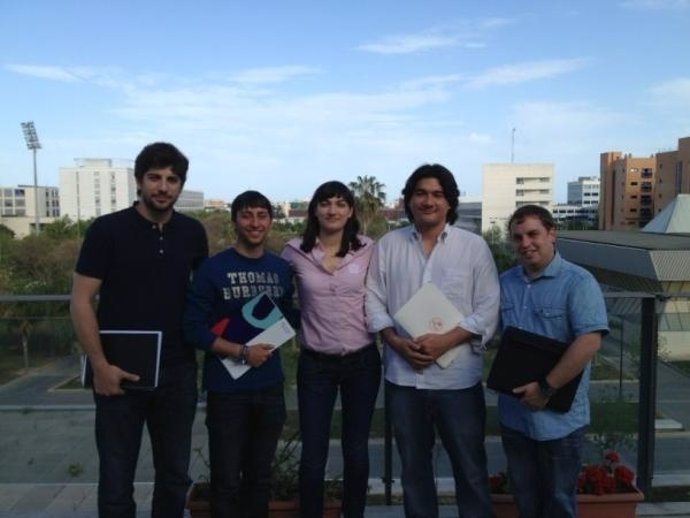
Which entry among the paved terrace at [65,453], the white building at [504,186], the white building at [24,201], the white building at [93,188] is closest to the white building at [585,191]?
the white building at [504,186]

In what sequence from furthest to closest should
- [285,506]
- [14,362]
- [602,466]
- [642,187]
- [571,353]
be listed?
[642,187]
[14,362]
[602,466]
[285,506]
[571,353]

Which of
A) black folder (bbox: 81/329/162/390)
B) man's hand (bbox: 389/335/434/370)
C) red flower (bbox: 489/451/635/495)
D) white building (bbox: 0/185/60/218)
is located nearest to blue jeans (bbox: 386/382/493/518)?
man's hand (bbox: 389/335/434/370)

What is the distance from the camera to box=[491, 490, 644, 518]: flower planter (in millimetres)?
2951

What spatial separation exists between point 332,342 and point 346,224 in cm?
53

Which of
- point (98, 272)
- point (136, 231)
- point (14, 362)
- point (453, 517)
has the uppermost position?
point (136, 231)

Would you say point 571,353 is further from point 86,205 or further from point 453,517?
point 86,205

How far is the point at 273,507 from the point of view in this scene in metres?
2.98

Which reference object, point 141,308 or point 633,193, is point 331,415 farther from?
point 633,193

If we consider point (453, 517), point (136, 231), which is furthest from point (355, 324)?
point (453, 517)

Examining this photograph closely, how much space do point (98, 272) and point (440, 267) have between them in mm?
1404

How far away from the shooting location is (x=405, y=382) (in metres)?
2.69

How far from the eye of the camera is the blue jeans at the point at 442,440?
2.65 meters

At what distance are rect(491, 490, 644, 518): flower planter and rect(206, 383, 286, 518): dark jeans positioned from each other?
1.10 meters

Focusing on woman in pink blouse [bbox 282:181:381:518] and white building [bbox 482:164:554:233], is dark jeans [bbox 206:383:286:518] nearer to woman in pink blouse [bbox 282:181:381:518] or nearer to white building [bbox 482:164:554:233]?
woman in pink blouse [bbox 282:181:381:518]
